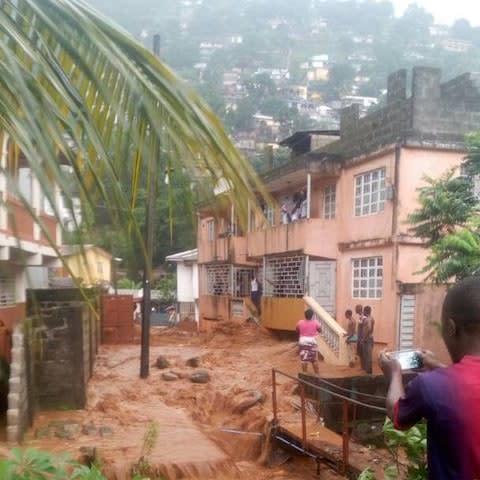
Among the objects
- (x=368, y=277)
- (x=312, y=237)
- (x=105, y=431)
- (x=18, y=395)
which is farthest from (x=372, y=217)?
→ (x=18, y=395)

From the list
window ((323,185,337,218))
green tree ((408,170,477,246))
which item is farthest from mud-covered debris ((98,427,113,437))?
window ((323,185,337,218))

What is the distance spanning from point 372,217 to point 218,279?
10.9 m

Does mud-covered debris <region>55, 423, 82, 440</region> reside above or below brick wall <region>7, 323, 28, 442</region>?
below

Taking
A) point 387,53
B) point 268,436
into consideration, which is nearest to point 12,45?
point 268,436

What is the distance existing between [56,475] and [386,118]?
536 inches

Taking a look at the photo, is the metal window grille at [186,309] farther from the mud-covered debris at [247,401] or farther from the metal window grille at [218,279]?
the mud-covered debris at [247,401]

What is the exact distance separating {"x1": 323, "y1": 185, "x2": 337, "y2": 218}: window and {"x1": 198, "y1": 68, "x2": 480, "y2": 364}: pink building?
0.03 m

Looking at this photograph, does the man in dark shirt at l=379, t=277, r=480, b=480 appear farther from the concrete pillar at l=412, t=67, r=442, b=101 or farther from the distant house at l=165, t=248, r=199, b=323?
the distant house at l=165, t=248, r=199, b=323

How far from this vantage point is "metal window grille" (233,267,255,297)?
926 inches

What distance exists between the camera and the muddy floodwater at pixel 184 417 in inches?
297

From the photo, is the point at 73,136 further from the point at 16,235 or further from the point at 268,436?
the point at 268,436

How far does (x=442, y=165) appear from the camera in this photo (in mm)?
14359

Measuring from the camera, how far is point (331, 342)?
14789mm

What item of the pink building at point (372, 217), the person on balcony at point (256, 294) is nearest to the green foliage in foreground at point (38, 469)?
the pink building at point (372, 217)
